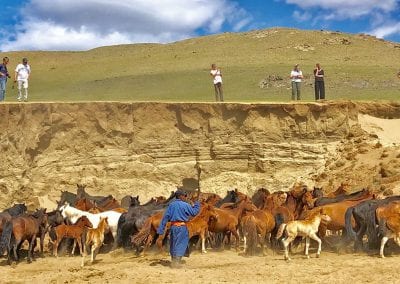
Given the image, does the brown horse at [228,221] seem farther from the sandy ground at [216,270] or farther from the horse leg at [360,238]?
A: the horse leg at [360,238]

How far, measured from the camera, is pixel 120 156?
23781 mm

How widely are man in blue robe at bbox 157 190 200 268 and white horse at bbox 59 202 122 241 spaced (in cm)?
262

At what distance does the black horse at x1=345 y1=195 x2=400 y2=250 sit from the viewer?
14227 millimetres

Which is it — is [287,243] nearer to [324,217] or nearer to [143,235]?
[324,217]

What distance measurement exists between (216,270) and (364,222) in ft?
12.5

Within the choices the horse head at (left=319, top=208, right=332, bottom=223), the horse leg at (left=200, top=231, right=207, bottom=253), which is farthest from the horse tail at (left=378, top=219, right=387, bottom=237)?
the horse leg at (left=200, top=231, right=207, bottom=253)

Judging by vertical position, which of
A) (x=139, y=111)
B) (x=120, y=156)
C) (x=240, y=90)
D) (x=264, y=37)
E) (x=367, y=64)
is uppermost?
(x=264, y=37)

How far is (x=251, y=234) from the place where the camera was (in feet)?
48.9

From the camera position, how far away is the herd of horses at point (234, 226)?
1422 centimetres

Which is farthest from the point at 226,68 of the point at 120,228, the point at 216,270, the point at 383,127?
the point at 216,270

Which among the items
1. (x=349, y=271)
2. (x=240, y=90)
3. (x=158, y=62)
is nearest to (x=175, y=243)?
(x=349, y=271)

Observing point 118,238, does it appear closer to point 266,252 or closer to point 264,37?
point 266,252

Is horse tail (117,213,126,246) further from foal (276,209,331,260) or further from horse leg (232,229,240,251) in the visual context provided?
foal (276,209,331,260)

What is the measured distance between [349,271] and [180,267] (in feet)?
12.0
